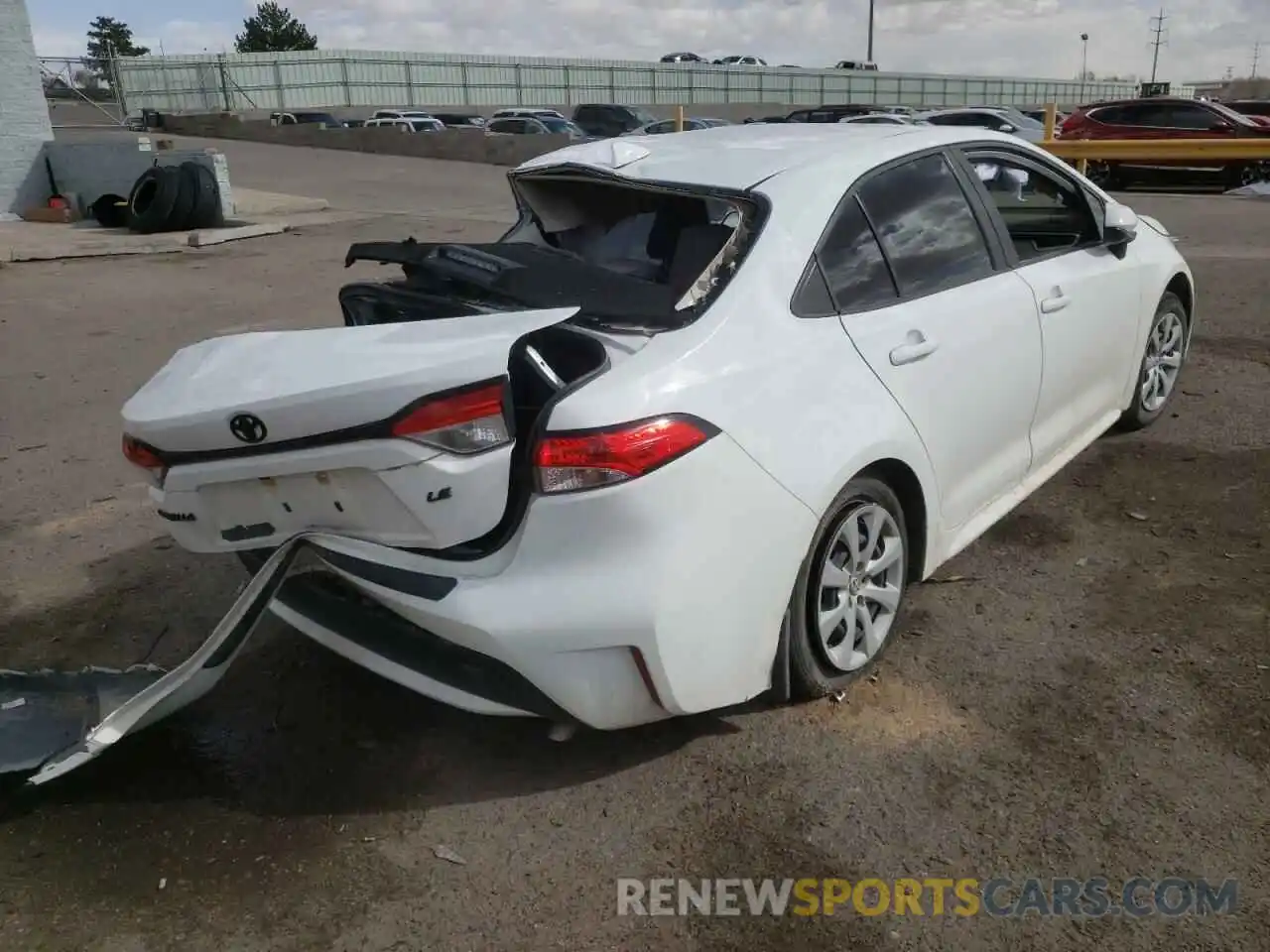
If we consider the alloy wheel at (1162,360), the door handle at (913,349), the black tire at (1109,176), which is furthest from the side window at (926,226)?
the black tire at (1109,176)

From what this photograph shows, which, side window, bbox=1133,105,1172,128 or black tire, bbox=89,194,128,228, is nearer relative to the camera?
black tire, bbox=89,194,128,228

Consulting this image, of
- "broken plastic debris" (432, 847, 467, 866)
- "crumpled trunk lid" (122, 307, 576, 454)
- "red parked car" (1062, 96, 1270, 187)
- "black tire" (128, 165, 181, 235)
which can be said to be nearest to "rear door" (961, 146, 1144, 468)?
"crumpled trunk lid" (122, 307, 576, 454)

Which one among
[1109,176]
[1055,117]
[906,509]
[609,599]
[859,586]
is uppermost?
[1055,117]

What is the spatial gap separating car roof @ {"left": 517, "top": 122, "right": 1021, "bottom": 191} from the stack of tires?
1191 cm

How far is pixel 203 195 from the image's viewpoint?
14.3m

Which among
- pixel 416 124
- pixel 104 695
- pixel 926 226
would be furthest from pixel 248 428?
pixel 416 124

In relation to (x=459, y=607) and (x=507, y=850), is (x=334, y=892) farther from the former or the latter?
(x=459, y=607)

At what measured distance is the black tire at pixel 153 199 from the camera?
14070mm

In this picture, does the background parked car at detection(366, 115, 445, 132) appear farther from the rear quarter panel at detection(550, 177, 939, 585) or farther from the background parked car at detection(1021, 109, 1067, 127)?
the rear quarter panel at detection(550, 177, 939, 585)

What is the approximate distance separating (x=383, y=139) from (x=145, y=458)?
30331mm

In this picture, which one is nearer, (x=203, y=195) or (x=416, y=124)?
(x=203, y=195)

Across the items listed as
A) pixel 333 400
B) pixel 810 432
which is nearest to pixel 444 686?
pixel 333 400

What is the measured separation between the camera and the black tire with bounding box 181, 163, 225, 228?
14.2 metres

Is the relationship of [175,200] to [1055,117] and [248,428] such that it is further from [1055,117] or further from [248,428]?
[1055,117]
